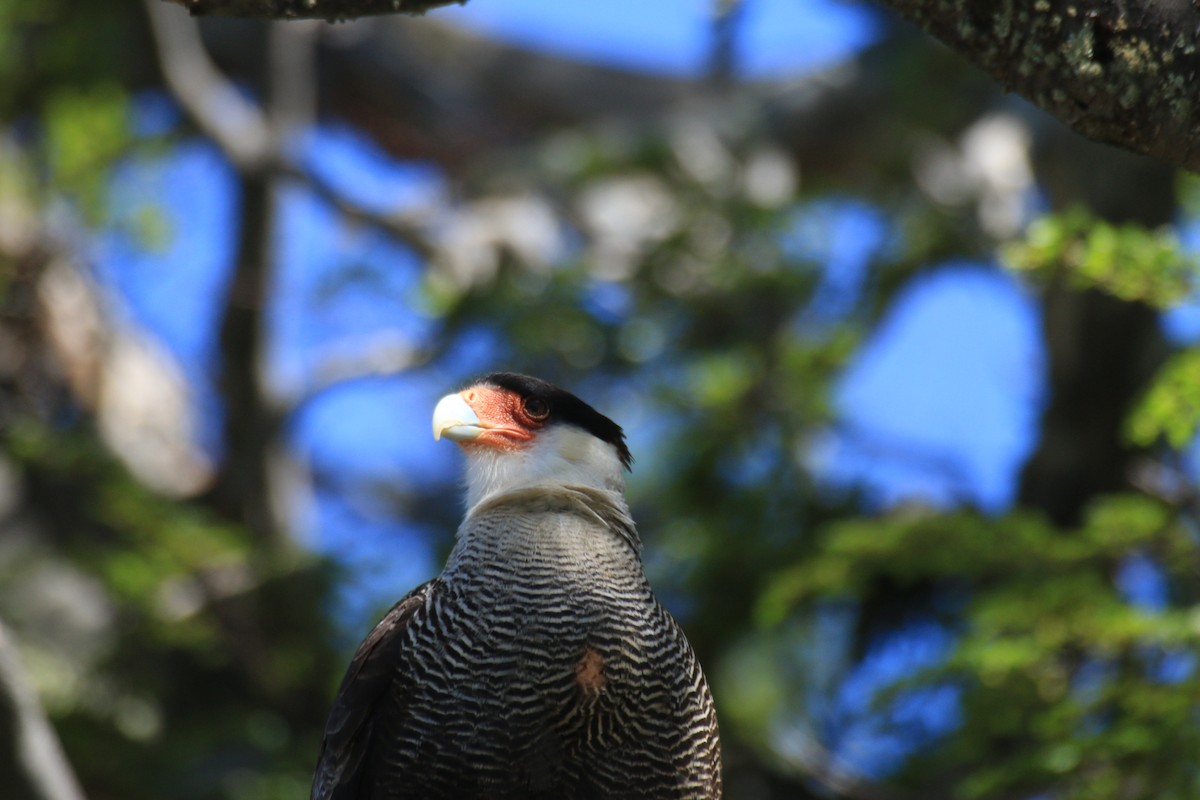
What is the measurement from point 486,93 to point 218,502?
4.59m

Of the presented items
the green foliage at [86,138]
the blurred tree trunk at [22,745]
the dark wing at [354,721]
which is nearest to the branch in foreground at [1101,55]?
the dark wing at [354,721]

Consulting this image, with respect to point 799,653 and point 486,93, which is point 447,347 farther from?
point 486,93

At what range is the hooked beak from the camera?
3846 mm

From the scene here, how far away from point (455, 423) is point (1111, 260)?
5.92ft

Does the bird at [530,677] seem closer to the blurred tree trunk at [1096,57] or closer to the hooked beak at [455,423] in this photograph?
the hooked beak at [455,423]

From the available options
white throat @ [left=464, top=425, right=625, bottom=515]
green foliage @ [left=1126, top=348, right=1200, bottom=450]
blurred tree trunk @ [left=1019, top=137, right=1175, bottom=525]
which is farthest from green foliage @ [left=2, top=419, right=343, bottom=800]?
green foliage @ [left=1126, top=348, right=1200, bottom=450]

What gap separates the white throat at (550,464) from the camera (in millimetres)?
3859

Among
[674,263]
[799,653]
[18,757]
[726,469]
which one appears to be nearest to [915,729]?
[799,653]

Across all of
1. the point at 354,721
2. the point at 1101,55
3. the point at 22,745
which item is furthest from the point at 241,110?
the point at 1101,55

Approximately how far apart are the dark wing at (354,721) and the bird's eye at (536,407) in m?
0.71

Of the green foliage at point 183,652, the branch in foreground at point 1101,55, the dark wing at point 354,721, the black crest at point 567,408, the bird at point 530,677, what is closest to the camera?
the branch in foreground at point 1101,55

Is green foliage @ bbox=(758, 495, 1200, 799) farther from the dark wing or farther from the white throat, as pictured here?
the dark wing

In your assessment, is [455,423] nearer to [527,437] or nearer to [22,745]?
[527,437]

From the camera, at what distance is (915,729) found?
20.3 feet
